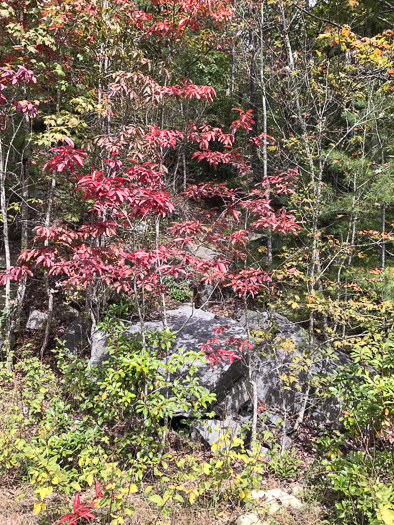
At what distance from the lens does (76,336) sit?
5.22m

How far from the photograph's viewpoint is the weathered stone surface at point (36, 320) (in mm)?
5446

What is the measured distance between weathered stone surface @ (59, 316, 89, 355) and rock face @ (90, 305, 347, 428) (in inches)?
34.9

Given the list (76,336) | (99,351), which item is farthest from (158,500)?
(76,336)

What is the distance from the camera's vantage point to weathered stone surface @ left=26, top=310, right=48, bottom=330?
17.9 feet

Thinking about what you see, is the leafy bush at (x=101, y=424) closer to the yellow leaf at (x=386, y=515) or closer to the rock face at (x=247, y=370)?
the rock face at (x=247, y=370)

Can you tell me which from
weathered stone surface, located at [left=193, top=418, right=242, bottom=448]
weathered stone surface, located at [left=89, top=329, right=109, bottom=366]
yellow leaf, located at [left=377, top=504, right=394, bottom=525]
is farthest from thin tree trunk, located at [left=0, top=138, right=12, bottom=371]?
yellow leaf, located at [left=377, top=504, right=394, bottom=525]

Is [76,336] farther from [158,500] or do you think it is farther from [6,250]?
[158,500]

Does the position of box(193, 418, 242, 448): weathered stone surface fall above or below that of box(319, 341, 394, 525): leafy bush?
below

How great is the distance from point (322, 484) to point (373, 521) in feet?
3.66

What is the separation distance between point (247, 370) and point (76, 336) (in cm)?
281

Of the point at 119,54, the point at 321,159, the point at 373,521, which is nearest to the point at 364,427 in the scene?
the point at 373,521

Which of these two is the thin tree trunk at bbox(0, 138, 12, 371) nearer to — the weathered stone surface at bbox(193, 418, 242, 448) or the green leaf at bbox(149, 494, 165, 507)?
the weathered stone surface at bbox(193, 418, 242, 448)

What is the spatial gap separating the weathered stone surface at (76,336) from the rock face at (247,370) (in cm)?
89

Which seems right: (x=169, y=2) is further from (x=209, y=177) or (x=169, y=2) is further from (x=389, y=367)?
(x=209, y=177)
